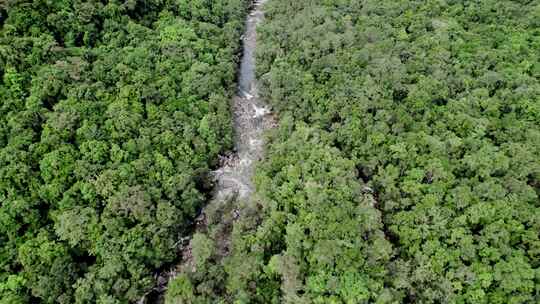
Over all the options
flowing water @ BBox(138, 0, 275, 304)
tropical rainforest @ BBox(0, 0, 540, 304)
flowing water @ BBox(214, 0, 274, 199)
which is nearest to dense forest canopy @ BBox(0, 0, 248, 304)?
tropical rainforest @ BBox(0, 0, 540, 304)

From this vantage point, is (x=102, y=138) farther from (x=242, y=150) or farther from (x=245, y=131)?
(x=245, y=131)

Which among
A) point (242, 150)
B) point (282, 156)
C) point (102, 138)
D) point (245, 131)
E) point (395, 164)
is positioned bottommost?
point (242, 150)

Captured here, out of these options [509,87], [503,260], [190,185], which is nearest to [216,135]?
[190,185]

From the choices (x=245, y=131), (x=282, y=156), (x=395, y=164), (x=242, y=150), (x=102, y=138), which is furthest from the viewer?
(x=245, y=131)

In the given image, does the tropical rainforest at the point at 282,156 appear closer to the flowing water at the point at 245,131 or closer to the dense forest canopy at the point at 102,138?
the dense forest canopy at the point at 102,138

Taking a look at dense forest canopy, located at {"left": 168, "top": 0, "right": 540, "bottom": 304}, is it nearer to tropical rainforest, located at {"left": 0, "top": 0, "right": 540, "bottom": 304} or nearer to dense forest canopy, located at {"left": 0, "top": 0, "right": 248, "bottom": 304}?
tropical rainforest, located at {"left": 0, "top": 0, "right": 540, "bottom": 304}

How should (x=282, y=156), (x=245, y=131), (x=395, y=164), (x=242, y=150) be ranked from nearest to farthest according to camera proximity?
1. (x=395, y=164)
2. (x=282, y=156)
3. (x=242, y=150)
4. (x=245, y=131)

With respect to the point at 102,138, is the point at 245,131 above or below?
below

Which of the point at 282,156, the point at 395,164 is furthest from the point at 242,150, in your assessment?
the point at 395,164

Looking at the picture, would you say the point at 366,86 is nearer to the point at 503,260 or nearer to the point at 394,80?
the point at 394,80
